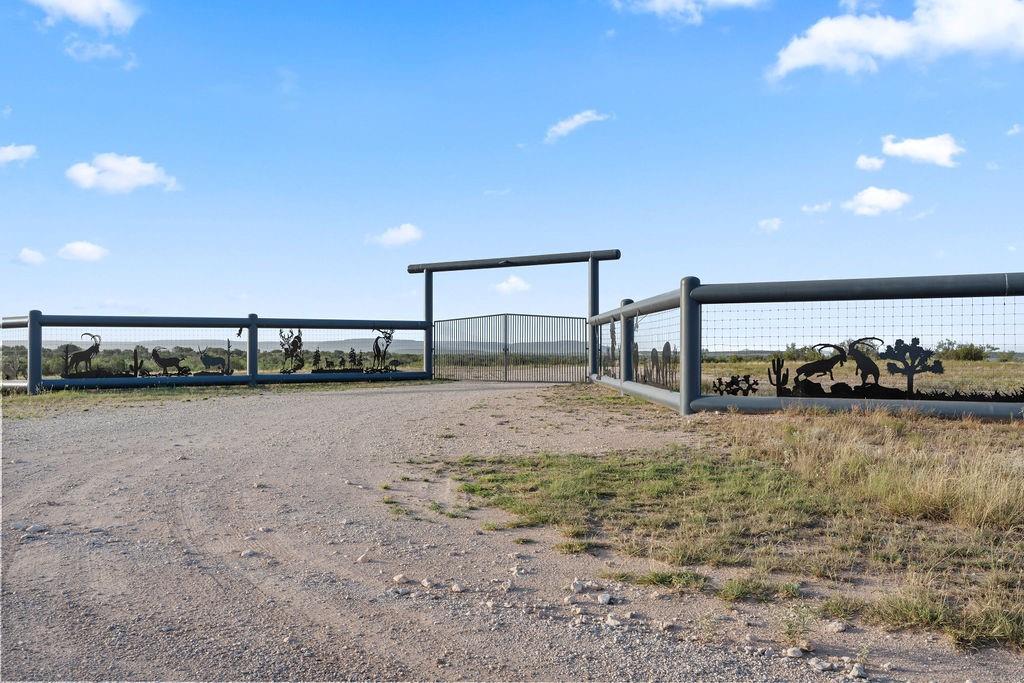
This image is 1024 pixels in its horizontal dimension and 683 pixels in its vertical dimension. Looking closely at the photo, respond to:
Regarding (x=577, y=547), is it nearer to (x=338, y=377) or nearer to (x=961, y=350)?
(x=961, y=350)

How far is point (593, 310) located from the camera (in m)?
23.9

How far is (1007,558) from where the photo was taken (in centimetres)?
520

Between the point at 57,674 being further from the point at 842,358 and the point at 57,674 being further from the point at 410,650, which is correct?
the point at 842,358

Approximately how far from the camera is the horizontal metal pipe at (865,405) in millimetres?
11672

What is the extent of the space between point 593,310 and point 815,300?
37.6 feet

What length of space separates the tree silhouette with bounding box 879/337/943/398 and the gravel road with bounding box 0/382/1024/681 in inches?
332

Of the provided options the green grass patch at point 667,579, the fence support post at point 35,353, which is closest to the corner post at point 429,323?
the fence support post at point 35,353

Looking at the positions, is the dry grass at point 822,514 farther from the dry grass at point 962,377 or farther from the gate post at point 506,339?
the gate post at point 506,339

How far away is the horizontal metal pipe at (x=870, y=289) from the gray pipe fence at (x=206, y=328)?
1582 centimetres

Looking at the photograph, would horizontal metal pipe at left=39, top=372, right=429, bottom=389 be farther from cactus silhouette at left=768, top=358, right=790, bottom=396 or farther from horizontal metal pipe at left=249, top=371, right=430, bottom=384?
cactus silhouette at left=768, top=358, right=790, bottom=396

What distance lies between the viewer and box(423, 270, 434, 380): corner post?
1071 inches

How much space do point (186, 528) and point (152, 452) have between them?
4205 millimetres

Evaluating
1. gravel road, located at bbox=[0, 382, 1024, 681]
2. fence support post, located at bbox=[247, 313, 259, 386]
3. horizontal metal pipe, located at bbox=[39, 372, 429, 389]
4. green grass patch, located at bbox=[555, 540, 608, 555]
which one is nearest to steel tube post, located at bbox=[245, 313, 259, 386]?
fence support post, located at bbox=[247, 313, 259, 386]

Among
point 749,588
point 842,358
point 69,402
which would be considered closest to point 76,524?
point 749,588
